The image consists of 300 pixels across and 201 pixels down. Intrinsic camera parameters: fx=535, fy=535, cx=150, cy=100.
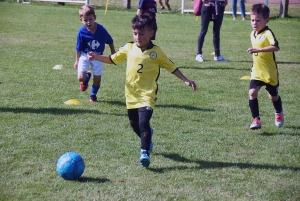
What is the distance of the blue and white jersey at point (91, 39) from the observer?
8.30 metres

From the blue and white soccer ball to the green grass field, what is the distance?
0.08 m

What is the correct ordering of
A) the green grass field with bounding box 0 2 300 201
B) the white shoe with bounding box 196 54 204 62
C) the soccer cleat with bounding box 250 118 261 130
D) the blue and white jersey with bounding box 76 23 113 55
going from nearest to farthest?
the green grass field with bounding box 0 2 300 201
the soccer cleat with bounding box 250 118 261 130
the blue and white jersey with bounding box 76 23 113 55
the white shoe with bounding box 196 54 204 62

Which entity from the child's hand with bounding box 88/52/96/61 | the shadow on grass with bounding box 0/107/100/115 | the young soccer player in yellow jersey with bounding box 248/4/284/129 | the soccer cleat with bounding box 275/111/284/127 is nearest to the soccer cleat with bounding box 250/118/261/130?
the young soccer player in yellow jersey with bounding box 248/4/284/129

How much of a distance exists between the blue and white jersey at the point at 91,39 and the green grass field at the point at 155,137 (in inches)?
33.8

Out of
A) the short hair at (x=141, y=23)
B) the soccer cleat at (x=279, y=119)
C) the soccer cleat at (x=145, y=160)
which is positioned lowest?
the soccer cleat at (x=279, y=119)

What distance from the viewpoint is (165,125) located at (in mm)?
7152

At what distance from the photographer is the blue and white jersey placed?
8297mm

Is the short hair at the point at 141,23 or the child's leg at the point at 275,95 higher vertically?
the short hair at the point at 141,23

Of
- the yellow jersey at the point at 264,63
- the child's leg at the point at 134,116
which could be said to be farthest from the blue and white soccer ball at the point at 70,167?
the yellow jersey at the point at 264,63

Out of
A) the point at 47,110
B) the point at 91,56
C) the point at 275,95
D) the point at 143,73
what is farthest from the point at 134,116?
the point at 47,110

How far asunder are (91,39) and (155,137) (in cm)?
243

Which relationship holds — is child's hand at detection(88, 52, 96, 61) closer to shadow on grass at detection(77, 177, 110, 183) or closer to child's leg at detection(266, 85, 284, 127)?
shadow on grass at detection(77, 177, 110, 183)

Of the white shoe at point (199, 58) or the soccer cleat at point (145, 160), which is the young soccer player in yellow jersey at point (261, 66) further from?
the white shoe at point (199, 58)

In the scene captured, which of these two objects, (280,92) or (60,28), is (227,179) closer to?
(280,92)
